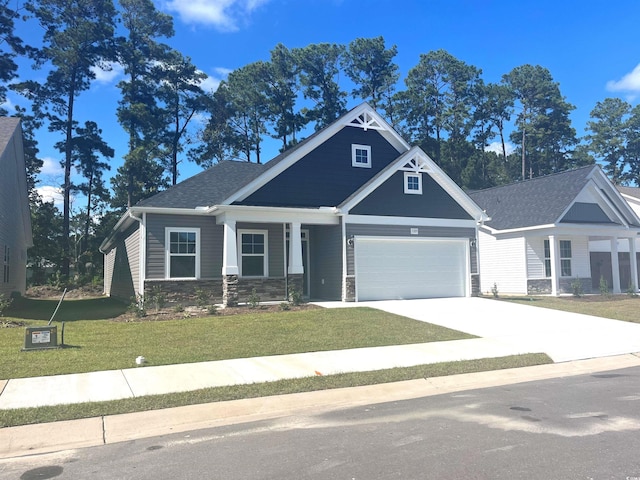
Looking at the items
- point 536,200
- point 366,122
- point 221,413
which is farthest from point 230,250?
point 536,200

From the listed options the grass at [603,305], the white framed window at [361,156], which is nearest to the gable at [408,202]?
the white framed window at [361,156]

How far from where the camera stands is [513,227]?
2420 cm

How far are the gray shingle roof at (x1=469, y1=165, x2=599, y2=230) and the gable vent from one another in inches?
355

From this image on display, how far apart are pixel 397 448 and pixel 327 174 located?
15136mm

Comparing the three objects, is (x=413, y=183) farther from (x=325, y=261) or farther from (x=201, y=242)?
(x=201, y=242)

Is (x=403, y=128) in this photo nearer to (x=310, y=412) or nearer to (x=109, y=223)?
(x=109, y=223)

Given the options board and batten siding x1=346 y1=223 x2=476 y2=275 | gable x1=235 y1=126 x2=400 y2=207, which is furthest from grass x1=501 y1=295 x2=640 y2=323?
gable x1=235 y1=126 x2=400 y2=207

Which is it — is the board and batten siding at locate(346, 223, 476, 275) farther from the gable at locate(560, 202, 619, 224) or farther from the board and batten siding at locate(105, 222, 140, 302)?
the board and batten siding at locate(105, 222, 140, 302)

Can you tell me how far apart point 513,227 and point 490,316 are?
10596 millimetres

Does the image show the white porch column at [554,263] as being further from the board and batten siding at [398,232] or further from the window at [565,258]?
the board and batten siding at [398,232]

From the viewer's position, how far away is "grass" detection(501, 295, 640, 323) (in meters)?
15.7

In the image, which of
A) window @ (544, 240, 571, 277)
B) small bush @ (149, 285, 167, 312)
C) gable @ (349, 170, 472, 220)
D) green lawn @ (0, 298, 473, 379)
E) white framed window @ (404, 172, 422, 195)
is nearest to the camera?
green lawn @ (0, 298, 473, 379)

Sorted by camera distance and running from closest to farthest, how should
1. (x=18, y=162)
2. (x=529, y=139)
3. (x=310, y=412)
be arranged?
1. (x=310, y=412)
2. (x=18, y=162)
3. (x=529, y=139)

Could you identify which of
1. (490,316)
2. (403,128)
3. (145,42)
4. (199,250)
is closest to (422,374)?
(490,316)
